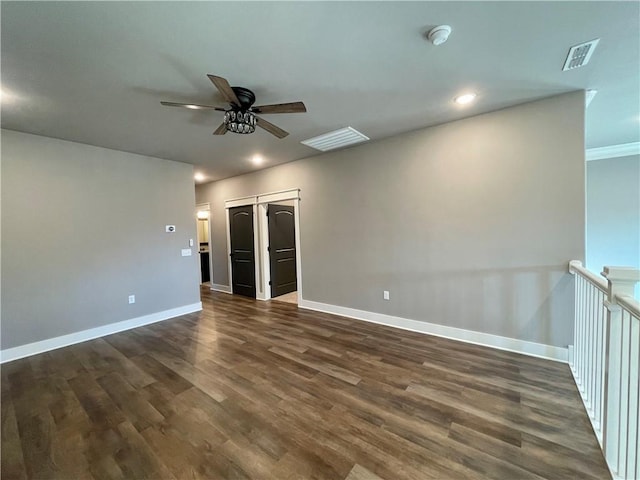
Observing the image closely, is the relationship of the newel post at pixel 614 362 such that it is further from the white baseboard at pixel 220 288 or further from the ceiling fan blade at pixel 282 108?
the white baseboard at pixel 220 288

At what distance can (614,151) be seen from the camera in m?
4.14

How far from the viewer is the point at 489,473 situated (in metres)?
1.44

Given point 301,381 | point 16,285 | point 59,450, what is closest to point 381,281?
point 301,381

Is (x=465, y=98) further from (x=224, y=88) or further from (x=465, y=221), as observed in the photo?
(x=224, y=88)

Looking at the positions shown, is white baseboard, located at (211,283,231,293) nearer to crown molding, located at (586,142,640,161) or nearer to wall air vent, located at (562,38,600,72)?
wall air vent, located at (562,38,600,72)

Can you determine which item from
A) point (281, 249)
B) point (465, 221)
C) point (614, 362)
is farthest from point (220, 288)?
point (614, 362)

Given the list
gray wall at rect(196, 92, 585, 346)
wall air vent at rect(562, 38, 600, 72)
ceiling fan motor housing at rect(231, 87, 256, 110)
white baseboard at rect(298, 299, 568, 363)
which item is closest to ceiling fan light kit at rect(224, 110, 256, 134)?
ceiling fan motor housing at rect(231, 87, 256, 110)

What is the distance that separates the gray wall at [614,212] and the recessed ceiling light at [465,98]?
340 cm

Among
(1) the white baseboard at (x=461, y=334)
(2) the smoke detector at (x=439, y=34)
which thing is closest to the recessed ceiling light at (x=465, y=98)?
(2) the smoke detector at (x=439, y=34)

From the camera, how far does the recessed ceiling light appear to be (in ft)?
8.40

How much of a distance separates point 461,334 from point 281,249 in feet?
12.5

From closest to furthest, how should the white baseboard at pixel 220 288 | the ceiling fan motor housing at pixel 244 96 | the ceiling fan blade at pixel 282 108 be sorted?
the ceiling fan blade at pixel 282 108, the ceiling fan motor housing at pixel 244 96, the white baseboard at pixel 220 288

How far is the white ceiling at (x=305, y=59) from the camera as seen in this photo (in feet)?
5.08

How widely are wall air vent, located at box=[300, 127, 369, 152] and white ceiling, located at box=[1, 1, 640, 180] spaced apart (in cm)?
26
